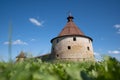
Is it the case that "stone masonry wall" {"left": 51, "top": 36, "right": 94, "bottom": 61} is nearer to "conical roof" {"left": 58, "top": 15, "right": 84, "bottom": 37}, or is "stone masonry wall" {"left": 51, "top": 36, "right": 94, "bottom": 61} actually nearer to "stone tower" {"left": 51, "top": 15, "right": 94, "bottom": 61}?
"stone tower" {"left": 51, "top": 15, "right": 94, "bottom": 61}

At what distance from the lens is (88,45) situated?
130 feet

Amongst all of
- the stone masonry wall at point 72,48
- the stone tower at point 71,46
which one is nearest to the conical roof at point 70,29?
the stone tower at point 71,46

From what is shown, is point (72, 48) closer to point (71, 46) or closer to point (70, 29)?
point (71, 46)

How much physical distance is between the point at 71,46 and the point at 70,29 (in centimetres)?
442

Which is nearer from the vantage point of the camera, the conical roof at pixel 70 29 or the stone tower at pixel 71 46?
the stone tower at pixel 71 46

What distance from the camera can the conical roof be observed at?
40219 mm

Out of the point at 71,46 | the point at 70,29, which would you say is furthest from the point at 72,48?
the point at 70,29

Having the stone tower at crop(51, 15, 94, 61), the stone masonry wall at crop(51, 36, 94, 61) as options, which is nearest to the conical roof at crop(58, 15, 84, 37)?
the stone tower at crop(51, 15, 94, 61)

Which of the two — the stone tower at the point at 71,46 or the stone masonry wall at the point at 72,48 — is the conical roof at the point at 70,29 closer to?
the stone tower at the point at 71,46

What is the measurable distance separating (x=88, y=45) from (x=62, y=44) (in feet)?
16.5

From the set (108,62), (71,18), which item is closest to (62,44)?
(71,18)

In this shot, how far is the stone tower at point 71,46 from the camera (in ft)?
123

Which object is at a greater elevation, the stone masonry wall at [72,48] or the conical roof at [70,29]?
the conical roof at [70,29]

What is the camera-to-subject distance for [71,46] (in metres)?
38.4
